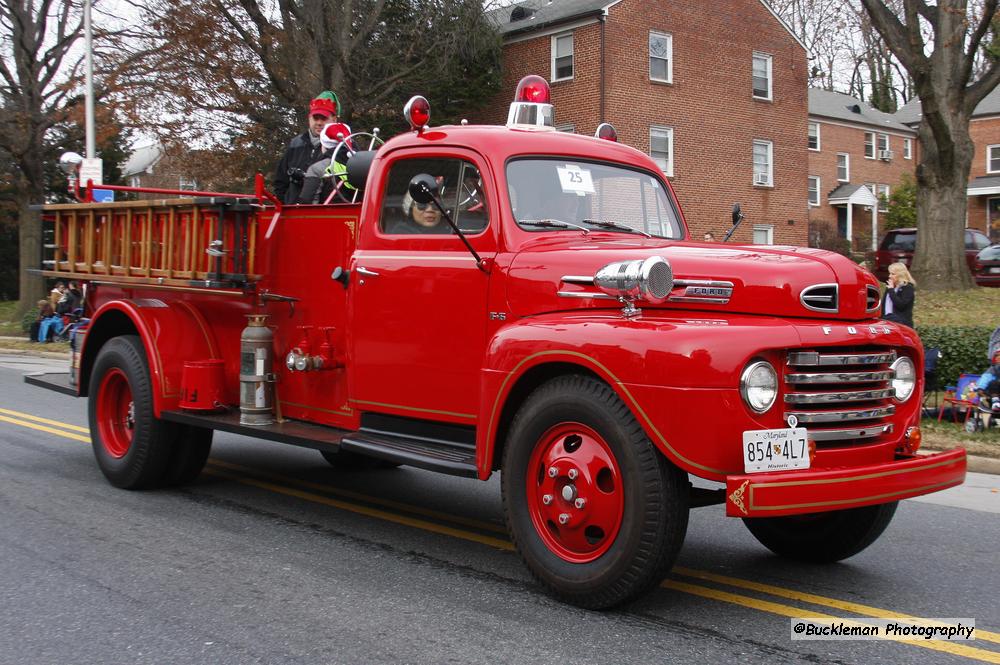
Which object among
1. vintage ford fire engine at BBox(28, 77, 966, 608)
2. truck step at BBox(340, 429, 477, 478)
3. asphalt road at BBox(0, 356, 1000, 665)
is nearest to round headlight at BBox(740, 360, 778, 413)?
vintage ford fire engine at BBox(28, 77, 966, 608)

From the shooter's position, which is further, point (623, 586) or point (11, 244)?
point (11, 244)

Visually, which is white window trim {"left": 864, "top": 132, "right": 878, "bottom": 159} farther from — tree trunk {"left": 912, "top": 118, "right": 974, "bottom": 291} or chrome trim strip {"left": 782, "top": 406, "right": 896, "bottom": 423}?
chrome trim strip {"left": 782, "top": 406, "right": 896, "bottom": 423}

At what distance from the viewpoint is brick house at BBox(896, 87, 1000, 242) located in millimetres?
43938

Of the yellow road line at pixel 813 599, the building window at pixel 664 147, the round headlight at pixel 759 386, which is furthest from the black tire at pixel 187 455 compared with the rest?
the building window at pixel 664 147

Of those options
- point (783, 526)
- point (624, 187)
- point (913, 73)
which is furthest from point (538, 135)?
point (913, 73)

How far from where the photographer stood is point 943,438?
9.25 meters

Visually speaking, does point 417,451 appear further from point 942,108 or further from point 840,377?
point 942,108

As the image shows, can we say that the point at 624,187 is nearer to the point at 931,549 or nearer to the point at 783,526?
the point at 783,526

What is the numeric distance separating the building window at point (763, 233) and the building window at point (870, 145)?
17.5m

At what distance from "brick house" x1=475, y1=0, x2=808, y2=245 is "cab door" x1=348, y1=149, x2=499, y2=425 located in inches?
867

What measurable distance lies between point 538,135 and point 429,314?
1211mm

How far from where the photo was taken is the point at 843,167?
154 ft

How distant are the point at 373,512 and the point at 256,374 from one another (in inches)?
46.1

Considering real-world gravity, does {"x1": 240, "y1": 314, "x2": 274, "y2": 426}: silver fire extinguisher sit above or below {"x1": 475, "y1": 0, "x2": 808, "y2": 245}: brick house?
below
